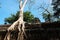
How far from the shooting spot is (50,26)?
27.9ft

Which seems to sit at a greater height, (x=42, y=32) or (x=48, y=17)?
(x=48, y=17)

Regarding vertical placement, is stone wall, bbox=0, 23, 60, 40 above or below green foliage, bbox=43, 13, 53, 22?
below

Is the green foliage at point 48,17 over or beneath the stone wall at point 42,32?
over

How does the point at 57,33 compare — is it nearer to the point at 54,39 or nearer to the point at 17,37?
the point at 54,39

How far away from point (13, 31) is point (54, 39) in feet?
6.32

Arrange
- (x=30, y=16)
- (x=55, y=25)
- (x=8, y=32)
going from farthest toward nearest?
(x=30, y=16)
(x=8, y=32)
(x=55, y=25)

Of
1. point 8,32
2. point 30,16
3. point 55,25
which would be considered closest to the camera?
point 55,25

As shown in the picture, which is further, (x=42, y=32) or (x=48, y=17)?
(x=48, y=17)

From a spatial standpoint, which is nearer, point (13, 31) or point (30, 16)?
point (13, 31)

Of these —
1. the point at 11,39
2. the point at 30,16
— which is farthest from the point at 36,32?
the point at 30,16

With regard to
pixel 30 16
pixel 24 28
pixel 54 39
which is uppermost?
pixel 30 16

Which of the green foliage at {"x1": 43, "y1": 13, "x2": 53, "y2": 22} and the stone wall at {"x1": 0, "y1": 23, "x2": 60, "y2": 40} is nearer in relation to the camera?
the stone wall at {"x1": 0, "y1": 23, "x2": 60, "y2": 40}

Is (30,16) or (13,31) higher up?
(30,16)

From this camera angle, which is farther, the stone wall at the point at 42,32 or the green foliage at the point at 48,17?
the green foliage at the point at 48,17
